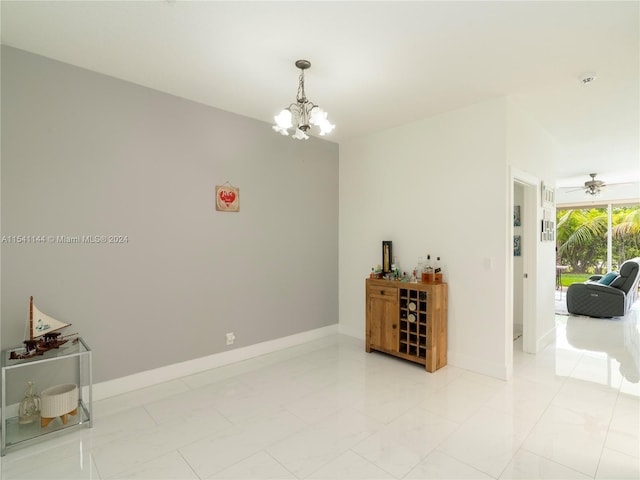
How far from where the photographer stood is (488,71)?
2.73 m

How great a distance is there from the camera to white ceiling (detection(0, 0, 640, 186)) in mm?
2016

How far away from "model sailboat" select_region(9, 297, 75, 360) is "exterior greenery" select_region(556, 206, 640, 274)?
37.3 ft

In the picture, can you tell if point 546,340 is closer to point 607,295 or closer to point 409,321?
point 409,321

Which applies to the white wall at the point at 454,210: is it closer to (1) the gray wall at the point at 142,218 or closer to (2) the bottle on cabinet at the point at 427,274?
(2) the bottle on cabinet at the point at 427,274

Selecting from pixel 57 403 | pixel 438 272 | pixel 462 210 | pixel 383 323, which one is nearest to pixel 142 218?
pixel 57 403

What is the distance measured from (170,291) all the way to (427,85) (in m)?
3.10

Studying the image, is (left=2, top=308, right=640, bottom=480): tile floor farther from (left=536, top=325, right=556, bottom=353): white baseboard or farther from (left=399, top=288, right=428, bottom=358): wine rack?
(left=536, top=325, right=556, bottom=353): white baseboard

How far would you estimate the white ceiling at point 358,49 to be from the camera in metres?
2.02

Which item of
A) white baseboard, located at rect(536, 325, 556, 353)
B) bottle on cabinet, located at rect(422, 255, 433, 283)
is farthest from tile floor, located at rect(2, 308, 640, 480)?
bottle on cabinet, located at rect(422, 255, 433, 283)

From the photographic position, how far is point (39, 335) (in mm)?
2350

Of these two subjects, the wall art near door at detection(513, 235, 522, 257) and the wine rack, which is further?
the wall art near door at detection(513, 235, 522, 257)

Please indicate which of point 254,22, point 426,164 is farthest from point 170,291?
point 426,164

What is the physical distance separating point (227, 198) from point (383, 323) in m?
2.28

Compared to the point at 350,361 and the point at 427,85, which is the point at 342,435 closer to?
the point at 350,361
